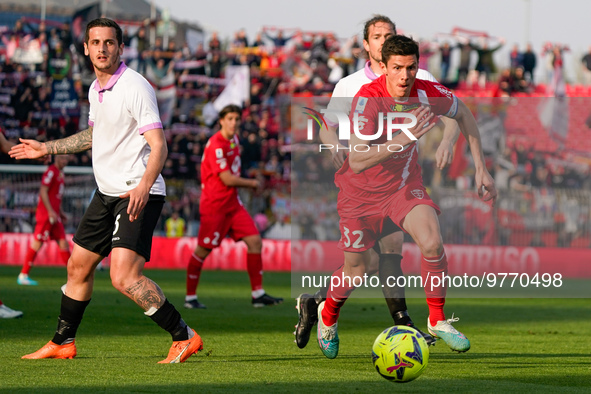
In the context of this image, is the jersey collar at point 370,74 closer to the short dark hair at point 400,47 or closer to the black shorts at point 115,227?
the short dark hair at point 400,47

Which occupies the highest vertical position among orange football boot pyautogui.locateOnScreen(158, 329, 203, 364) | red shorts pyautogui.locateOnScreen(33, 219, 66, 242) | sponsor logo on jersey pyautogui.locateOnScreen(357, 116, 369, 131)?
sponsor logo on jersey pyautogui.locateOnScreen(357, 116, 369, 131)

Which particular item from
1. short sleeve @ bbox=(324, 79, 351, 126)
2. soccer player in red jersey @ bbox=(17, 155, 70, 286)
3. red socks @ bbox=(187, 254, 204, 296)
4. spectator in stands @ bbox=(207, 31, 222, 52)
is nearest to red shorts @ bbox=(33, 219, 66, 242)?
soccer player in red jersey @ bbox=(17, 155, 70, 286)

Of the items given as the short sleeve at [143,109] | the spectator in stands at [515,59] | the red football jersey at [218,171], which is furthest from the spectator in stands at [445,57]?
the short sleeve at [143,109]

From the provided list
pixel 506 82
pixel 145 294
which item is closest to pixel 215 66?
pixel 506 82

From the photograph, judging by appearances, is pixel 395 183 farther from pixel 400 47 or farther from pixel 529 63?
pixel 529 63

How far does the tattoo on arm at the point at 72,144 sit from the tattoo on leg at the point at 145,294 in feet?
3.78

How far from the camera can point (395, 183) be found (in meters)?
6.78

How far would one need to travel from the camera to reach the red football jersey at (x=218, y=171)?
12.0m

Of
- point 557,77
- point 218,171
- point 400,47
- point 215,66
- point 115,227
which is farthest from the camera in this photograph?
A: point 557,77

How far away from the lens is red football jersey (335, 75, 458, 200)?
6441mm

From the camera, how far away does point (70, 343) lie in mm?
6773

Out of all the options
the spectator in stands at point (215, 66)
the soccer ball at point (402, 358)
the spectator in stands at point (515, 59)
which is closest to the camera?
the soccer ball at point (402, 358)

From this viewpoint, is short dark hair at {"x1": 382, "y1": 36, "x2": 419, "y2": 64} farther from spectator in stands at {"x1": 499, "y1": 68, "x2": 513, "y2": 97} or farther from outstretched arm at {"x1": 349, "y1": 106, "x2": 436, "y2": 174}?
spectator in stands at {"x1": 499, "y1": 68, "x2": 513, "y2": 97}

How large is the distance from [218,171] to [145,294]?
227 inches
